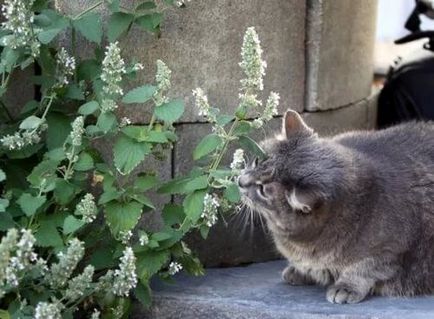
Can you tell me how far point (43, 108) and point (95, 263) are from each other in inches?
22.8

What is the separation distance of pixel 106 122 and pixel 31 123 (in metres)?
0.24

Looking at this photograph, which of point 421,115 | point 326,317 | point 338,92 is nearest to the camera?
point 326,317

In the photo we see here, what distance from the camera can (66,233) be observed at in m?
3.04

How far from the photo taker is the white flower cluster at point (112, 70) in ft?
10.0

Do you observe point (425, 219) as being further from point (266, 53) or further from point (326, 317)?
point (266, 53)

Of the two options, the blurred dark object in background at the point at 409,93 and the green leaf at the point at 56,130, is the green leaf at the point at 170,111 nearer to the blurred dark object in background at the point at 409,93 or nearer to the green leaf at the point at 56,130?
the green leaf at the point at 56,130

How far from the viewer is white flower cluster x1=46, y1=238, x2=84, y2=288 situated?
107 inches

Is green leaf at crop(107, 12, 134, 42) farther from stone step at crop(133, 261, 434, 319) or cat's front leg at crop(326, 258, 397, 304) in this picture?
cat's front leg at crop(326, 258, 397, 304)

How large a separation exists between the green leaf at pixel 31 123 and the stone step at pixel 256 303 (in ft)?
2.71

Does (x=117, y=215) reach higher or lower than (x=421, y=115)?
lower

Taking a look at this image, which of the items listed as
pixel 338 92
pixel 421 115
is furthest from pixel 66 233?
pixel 421 115

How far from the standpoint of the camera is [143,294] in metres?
3.32

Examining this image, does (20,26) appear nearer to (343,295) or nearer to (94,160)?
(94,160)

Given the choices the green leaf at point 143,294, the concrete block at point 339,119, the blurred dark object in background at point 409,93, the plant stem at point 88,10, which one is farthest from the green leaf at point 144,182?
the blurred dark object in background at point 409,93
